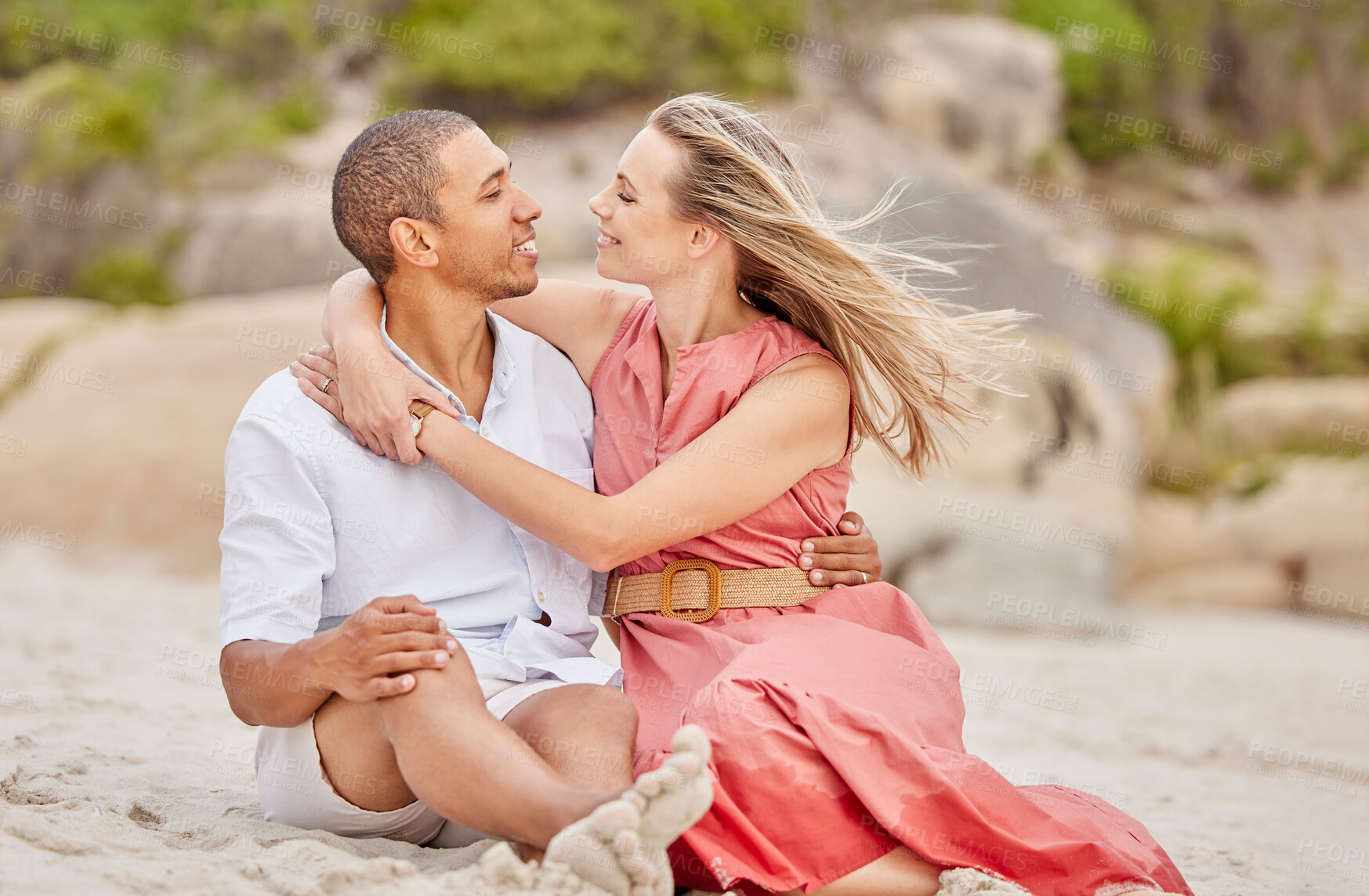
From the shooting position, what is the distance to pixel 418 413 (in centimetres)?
291

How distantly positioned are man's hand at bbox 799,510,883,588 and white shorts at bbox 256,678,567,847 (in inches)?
27.5

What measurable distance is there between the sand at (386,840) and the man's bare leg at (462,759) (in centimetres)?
14

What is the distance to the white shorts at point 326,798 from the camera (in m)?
2.77

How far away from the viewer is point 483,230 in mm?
3143

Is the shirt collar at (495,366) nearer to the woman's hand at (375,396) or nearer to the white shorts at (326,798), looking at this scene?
the woman's hand at (375,396)

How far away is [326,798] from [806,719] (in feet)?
3.54

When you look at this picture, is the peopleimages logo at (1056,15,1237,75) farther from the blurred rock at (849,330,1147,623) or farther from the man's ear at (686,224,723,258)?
the man's ear at (686,224,723,258)

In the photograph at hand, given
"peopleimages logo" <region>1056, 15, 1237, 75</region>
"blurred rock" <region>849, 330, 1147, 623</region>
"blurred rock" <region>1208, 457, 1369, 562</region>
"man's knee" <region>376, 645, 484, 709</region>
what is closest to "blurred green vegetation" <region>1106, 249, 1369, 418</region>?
"blurred rock" <region>1208, 457, 1369, 562</region>

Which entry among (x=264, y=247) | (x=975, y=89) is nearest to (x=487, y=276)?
(x=264, y=247)

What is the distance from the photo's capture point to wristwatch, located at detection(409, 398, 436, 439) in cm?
287

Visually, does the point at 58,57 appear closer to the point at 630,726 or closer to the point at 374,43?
the point at 374,43

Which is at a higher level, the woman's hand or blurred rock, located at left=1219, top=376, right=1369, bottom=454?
the woman's hand

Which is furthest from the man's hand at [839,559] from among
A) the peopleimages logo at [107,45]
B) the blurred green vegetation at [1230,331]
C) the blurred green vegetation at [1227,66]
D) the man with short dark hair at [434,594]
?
the blurred green vegetation at [1227,66]

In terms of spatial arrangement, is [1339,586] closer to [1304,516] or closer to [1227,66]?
[1304,516]
